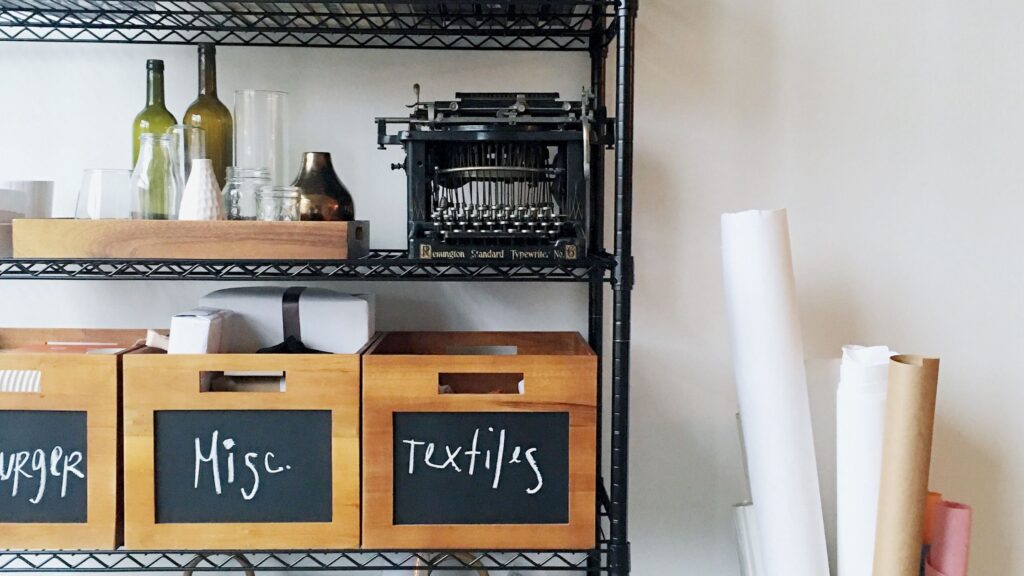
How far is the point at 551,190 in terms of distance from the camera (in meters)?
1.33

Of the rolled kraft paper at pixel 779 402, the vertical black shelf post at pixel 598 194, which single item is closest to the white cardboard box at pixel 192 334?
the vertical black shelf post at pixel 598 194

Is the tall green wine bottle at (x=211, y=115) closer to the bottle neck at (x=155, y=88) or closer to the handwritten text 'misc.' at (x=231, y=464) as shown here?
the bottle neck at (x=155, y=88)

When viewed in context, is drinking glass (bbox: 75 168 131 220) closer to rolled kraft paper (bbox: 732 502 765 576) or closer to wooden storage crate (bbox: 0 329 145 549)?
wooden storage crate (bbox: 0 329 145 549)

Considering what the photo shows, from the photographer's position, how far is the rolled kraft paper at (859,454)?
4.24ft

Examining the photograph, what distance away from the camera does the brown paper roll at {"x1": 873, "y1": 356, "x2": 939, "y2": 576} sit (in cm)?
121

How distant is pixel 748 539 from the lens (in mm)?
1435

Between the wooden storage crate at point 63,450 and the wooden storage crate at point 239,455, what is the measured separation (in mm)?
29

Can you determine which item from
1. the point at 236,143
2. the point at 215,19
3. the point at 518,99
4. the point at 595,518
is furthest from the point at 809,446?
the point at 215,19

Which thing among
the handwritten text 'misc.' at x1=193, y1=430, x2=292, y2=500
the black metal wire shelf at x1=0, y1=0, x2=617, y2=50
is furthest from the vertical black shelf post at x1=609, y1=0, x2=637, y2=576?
the handwritten text 'misc.' at x1=193, y1=430, x2=292, y2=500

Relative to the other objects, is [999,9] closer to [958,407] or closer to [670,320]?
[958,407]

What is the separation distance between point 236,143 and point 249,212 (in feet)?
0.55

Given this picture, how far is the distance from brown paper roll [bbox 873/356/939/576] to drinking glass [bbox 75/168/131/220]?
4.11 ft

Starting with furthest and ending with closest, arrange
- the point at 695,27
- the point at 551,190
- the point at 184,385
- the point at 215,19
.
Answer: the point at 695,27 < the point at 215,19 < the point at 551,190 < the point at 184,385

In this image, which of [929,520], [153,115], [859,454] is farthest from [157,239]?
[929,520]
